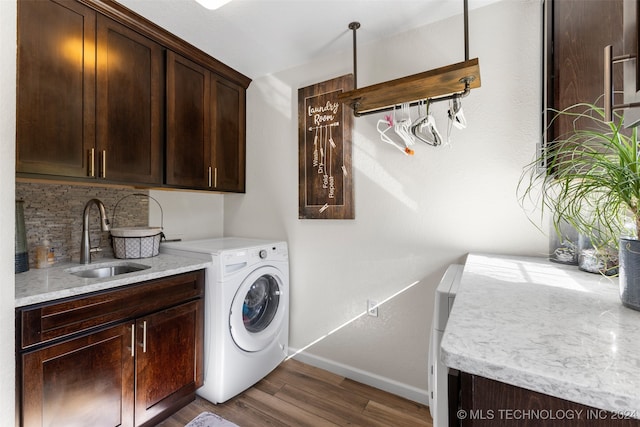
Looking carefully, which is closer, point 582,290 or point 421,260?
point 582,290

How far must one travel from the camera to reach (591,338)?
1.87 ft

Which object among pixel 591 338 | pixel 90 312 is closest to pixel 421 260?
pixel 591 338

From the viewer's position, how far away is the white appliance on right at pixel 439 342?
0.89 metres

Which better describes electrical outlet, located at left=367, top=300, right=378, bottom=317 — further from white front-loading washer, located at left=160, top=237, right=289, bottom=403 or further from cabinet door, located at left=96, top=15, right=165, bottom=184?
cabinet door, located at left=96, top=15, right=165, bottom=184

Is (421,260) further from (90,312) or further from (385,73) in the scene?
(90,312)

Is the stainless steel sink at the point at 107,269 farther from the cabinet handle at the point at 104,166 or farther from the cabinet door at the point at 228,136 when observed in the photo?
the cabinet door at the point at 228,136

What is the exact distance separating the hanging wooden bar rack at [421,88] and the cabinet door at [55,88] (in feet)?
4.67

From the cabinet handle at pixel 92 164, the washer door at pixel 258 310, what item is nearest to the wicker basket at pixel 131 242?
the cabinet handle at pixel 92 164

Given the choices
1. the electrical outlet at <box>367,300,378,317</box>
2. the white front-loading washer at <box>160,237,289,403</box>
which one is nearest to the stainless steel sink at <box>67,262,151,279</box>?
the white front-loading washer at <box>160,237,289,403</box>

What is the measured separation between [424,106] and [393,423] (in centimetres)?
193

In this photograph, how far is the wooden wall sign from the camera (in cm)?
199

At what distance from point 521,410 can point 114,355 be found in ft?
5.39

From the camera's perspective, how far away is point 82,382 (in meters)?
1.21

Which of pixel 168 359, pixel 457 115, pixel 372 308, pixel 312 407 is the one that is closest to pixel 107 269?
pixel 168 359
